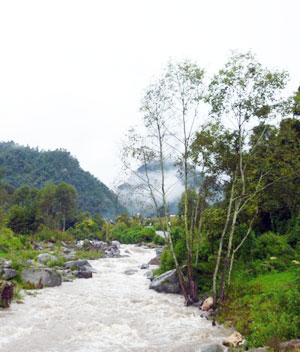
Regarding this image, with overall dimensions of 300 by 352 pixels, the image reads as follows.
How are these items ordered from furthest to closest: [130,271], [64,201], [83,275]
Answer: [64,201], [130,271], [83,275]

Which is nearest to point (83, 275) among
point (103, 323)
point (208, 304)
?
point (103, 323)

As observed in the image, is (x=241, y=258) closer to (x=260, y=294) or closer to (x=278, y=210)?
(x=260, y=294)

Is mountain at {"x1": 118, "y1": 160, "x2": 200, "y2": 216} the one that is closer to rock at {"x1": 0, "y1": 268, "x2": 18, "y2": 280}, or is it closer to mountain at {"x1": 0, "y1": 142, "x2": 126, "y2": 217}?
rock at {"x1": 0, "y1": 268, "x2": 18, "y2": 280}

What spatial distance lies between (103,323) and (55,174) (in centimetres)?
12164

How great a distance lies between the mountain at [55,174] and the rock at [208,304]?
102 meters

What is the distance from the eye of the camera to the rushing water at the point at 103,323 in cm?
801

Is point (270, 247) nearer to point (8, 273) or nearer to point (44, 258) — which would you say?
point (8, 273)

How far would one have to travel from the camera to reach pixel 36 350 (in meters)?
7.54

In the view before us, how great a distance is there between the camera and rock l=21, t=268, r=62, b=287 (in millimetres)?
14320

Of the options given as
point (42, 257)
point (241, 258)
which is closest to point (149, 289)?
point (241, 258)

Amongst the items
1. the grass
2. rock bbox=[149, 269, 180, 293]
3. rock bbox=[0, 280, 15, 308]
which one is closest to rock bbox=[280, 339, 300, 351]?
the grass

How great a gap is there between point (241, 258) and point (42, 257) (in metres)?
12.7

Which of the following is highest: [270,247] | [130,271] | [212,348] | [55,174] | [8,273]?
[55,174]

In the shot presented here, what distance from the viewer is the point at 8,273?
13828 mm
